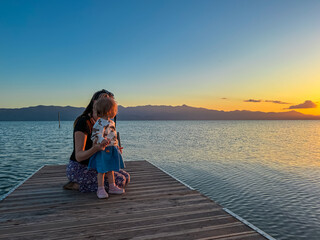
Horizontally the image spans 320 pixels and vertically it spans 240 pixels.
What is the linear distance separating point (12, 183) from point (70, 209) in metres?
8.02

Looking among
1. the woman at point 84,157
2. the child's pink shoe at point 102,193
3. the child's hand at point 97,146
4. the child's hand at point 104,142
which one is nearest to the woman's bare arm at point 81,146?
the woman at point 84,157

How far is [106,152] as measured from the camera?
423 centimetres

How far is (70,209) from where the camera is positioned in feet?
12.4

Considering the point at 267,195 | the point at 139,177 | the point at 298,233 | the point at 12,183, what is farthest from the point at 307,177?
the point at 12,183

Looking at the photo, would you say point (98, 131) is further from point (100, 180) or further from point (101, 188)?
point (101, 188)

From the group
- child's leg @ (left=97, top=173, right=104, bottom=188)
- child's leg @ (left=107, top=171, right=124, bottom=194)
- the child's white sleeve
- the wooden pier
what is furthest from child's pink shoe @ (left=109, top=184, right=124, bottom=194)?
the child's white sleeve

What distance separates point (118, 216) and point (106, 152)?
3.93 ft

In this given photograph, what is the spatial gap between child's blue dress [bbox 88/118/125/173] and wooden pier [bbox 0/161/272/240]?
616 mm

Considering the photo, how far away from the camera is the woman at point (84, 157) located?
4.21 metres

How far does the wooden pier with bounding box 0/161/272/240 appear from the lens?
2.95 metres

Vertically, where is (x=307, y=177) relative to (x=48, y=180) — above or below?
below

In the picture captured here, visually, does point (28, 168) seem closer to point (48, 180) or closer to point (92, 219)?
point (48, 180)

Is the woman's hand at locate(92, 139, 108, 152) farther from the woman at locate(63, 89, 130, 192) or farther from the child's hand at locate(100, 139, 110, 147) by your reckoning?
the woman at locate(63, 89, 130, 192)

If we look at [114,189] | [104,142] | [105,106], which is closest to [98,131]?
[104,142]
